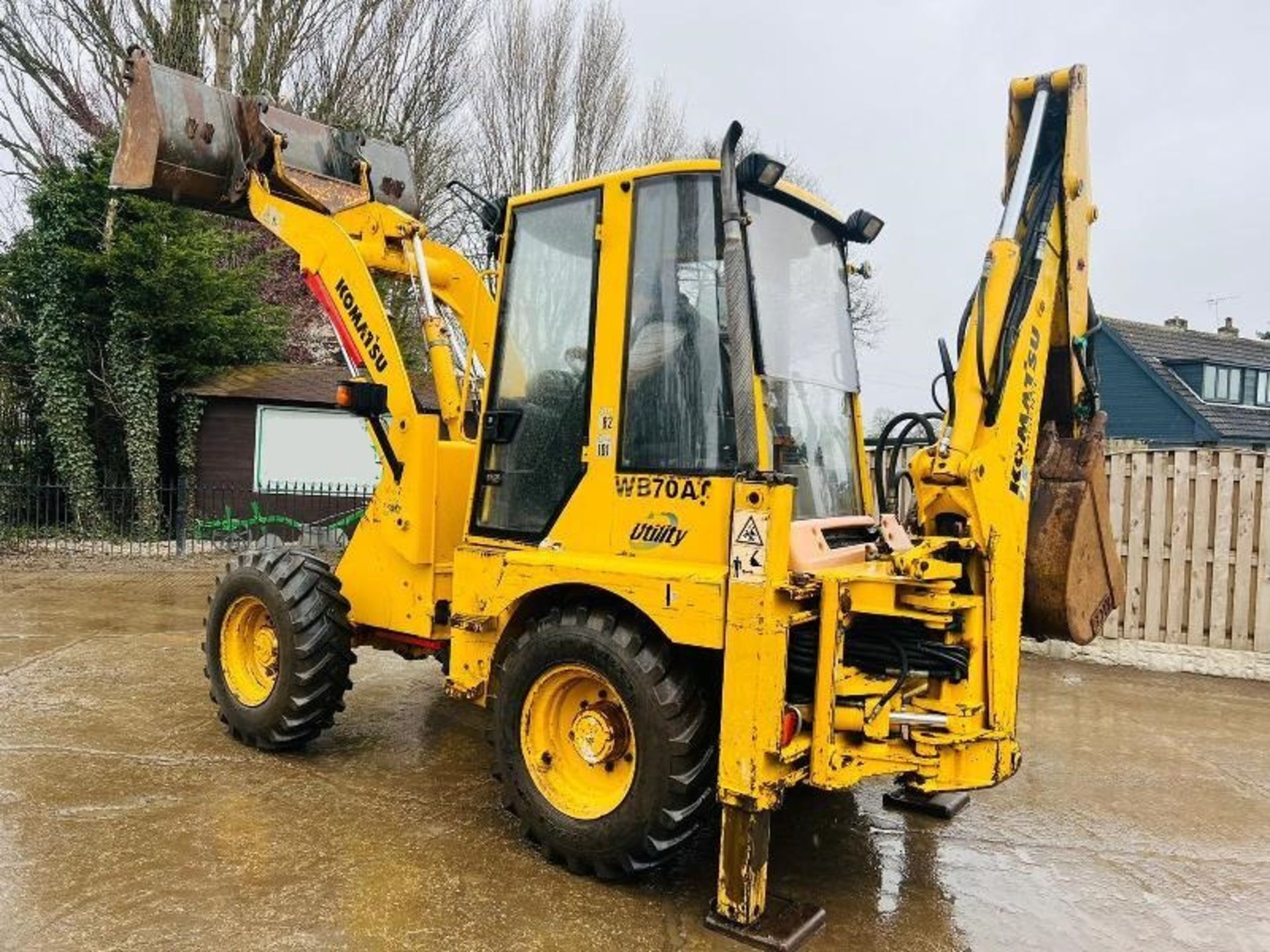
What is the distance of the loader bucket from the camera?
5.32 m

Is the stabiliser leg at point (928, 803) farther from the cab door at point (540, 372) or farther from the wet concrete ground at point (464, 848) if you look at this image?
the cab door at point (540, 372)

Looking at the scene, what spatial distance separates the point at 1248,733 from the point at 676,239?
5.42 m

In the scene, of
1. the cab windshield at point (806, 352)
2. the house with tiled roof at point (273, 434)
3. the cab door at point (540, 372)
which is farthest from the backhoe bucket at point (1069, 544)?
the house with tiled roof at point (273, 434)

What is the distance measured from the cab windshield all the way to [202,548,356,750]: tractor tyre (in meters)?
2.54

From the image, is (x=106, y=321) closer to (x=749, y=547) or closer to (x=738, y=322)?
(x=738, y=322)

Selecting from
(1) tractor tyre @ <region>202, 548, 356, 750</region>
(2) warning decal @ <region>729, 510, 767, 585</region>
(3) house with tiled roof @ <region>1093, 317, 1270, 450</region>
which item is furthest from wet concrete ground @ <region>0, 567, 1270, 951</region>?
(3) house with tiled roof @ <region>1093, 317, 1270, 450</region>

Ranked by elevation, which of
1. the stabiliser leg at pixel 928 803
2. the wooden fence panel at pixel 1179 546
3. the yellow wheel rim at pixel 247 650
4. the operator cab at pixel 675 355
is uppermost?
the operator cab at pixel 675 355

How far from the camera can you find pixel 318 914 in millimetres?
3461

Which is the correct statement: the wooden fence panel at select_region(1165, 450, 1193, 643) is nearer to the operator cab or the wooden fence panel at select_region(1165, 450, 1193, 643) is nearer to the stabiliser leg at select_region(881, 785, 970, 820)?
the stabiliser leg at select_region(881, 785, 970, 820)

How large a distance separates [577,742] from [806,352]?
1908 millimetres

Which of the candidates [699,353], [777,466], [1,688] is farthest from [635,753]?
[1,688]

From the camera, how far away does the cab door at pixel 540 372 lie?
4.13 metres

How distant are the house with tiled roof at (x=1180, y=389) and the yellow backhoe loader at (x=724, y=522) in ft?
81.0

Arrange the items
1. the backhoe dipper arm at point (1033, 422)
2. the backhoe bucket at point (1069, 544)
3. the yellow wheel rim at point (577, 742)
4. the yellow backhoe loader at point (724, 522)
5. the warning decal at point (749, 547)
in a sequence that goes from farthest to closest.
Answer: the backhoe bucket at point (1069, 544), the yellow wheel rim at point (577, 742), the backhoe dipper arm at point (1033, 422), the yellow backhoe loader at point (724, 522), the warning decal at point (749, 547)
